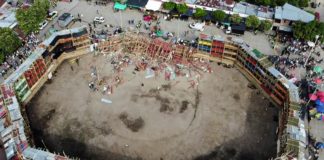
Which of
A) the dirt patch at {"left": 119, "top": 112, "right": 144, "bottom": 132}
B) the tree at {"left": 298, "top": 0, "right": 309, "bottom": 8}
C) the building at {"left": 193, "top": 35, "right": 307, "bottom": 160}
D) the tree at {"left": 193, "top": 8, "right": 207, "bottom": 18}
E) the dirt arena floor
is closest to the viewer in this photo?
the building at {"left": 193, "top": 35, "right": 307, "bottom": 160}

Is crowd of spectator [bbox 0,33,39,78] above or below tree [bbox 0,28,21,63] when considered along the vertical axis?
below

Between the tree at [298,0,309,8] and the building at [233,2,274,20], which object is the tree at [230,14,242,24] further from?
the tree at [298,0,309,8]

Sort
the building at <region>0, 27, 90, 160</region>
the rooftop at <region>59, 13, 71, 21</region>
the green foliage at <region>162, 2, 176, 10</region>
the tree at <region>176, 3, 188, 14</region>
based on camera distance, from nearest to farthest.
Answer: the building at <region>0, 27, 90, 160</region> < the rooftop at <region>59, 13, 71, 21</region> < the tree at <region>176, 3, 188, 14</region> < the green foliage at <region>162, 2, 176, 10</region>

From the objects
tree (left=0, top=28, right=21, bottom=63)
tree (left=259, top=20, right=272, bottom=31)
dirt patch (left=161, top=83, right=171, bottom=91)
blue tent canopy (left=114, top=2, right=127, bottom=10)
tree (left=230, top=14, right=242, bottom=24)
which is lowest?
dirt patch (left=161, top=83, right=171, bottom=91)

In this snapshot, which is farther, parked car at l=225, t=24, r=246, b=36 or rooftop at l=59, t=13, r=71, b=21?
rooftop at l=59, t=13, r=71, b=21

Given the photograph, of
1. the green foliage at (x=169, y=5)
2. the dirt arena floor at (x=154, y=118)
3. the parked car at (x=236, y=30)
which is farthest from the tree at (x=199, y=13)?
the dirt arena floor at (x=154, y=118)

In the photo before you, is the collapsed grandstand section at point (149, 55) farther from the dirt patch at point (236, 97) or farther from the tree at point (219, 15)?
the tree at point (219, 15)

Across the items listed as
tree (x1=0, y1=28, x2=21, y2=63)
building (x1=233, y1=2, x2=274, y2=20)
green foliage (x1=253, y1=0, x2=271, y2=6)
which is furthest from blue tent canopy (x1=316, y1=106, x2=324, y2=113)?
tree (x1=0, y1=28, x2=21, y2=63)
